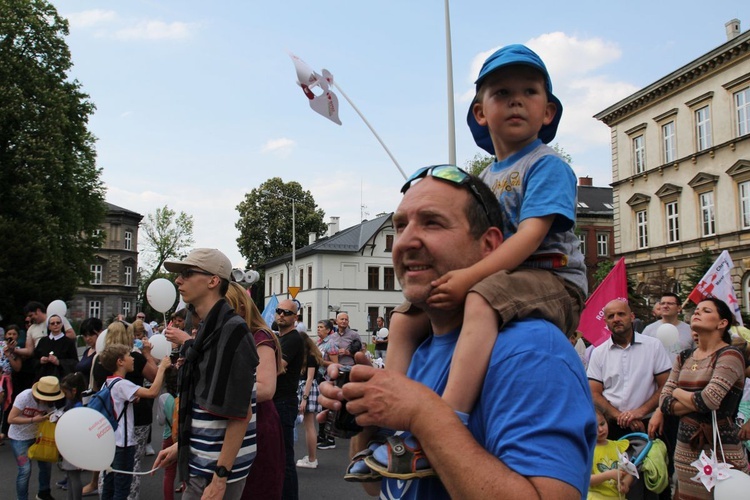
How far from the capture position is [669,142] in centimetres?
3675

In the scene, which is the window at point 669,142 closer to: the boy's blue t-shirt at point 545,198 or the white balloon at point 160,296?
the white balloon at point 160,296

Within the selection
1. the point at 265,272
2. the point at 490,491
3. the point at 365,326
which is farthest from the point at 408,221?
the point at 265,272

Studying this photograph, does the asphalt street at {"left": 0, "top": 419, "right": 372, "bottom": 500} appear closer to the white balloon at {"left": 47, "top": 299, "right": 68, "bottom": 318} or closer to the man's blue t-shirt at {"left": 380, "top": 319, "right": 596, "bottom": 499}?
the white balloon at {"left": 47, "top": 299, "right": 68, "bottom": 318}

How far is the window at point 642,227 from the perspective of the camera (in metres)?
39.2

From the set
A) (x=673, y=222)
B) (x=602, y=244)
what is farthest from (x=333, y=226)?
(x=673, y=222)

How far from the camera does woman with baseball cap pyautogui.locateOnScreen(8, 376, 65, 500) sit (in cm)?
716

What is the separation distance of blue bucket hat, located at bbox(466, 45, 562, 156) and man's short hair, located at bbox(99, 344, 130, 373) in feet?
17.9

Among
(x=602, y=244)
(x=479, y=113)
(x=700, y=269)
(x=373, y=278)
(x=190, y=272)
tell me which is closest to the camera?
(x=479, y=113)

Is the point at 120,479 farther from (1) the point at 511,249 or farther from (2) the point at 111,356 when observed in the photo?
(1) the point at 511,249

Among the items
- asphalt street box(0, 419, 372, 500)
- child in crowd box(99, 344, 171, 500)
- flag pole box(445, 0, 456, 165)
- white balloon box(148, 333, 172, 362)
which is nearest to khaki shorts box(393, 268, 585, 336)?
child in crowd box(99, 344, 171, 500)

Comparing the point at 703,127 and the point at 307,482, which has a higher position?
the point at 703,127

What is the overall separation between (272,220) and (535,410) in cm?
6147

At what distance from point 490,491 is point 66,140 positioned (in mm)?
34191

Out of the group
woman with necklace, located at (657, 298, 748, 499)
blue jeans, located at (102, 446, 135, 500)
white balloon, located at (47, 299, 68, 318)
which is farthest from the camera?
white balloon, located at (47, 299, 68, 318)
